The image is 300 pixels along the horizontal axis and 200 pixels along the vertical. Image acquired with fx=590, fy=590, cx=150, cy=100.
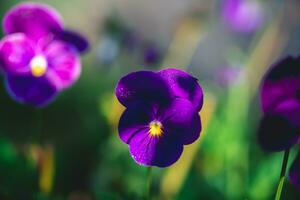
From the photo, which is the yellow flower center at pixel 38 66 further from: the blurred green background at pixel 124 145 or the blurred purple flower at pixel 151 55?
the blurred purple flower at pixel 151 55

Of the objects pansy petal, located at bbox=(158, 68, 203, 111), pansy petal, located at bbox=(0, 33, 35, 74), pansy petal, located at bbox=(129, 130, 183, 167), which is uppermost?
pansy petal, located at bbox=(0, 33, 35, 74)

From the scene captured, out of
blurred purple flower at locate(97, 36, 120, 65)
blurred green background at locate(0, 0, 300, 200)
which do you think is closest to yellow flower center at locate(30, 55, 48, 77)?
blurred green background at locate(0, 0, 300, 200)

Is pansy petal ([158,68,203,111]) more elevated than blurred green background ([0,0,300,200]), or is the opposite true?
blurred green background ([0,0,300,200])

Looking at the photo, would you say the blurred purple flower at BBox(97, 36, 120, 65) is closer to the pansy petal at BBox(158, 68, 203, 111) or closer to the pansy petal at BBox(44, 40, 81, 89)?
the pansy petal at BBox(44, 40, 81, 89)

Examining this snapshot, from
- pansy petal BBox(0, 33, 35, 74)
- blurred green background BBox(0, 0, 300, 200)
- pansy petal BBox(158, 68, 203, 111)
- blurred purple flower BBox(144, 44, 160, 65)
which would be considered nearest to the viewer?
pansy petal BBox(158, 68, 203, 111)

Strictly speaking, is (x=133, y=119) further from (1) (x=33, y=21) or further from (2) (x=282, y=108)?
(1) (x=33, y=21)

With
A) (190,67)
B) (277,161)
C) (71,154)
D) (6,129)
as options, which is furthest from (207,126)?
(190,67)

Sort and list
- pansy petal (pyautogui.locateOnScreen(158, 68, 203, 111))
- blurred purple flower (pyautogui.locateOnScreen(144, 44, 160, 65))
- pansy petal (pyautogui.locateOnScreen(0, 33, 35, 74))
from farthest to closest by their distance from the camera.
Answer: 1. blurred purple flower (pyautogui.locateOnScreen(144, 44, 160, 65))
2. pansy petal (pyautogui.locateOnScreen(0, 33, 35, 74))
3. pansy petal (pyautogui.locateOnScreen(158, 68, 203, 111))
